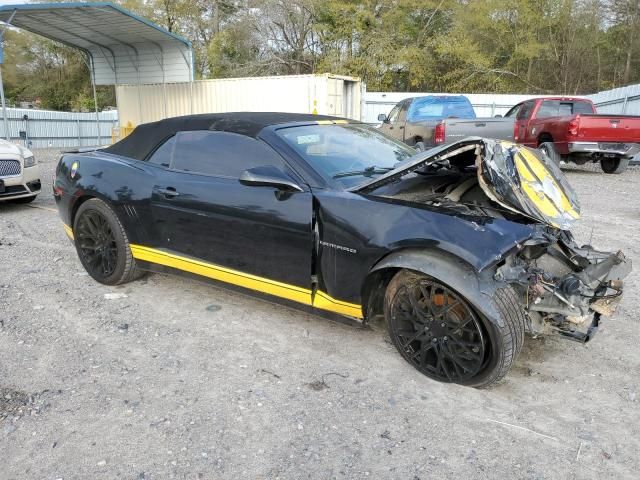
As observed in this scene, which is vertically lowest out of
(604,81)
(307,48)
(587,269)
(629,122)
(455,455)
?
(455,455)

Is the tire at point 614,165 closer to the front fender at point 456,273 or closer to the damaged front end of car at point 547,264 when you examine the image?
the damaged front end of car at point 547,264

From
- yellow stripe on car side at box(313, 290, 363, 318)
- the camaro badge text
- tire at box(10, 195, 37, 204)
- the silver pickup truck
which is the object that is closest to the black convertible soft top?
the camaro badge text

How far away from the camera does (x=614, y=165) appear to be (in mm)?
12109

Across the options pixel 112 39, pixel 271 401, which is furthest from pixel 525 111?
pixel 112 39

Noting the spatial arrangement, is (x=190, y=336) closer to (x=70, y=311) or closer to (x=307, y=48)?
(x=70, y=311)

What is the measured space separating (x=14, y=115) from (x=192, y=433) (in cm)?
2315

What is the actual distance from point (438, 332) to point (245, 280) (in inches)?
55.2

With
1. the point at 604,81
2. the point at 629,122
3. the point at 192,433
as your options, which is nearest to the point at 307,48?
the point at 604,81

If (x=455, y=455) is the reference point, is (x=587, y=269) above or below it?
above

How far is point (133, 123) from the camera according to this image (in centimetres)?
1945

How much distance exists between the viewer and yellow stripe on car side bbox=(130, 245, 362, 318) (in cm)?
328

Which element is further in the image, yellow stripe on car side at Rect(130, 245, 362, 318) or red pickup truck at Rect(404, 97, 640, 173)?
red pickup truck at Rect(404, 97, 640, 173)

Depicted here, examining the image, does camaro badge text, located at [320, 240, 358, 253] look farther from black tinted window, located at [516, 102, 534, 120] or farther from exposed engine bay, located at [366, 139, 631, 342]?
black tinted window, located at [516, 102, 534, 120]

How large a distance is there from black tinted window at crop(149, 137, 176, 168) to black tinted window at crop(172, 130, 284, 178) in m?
0.06
